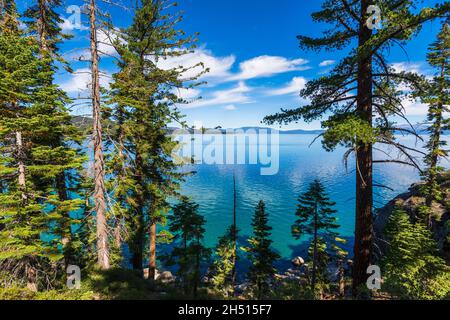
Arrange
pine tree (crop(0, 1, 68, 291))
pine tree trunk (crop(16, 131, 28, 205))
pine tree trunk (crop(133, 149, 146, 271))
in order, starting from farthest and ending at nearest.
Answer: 1. pine tree trunk (crop(133, 149, 146, 271))
2. pine tree trunk (crop(16, 131, 28, 205))
3. pine tree (crop(0, 1, 68, 291))

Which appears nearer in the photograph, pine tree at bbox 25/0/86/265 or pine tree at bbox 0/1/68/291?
pine tree at bbox 0/1/68/291

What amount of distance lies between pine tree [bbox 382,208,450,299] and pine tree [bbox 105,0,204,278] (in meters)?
14.1

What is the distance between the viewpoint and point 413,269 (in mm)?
12305

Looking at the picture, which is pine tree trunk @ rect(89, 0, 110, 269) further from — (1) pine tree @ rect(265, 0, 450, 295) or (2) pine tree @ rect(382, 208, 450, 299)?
(2) pine tree @ rect(382, 208, 450, 299)

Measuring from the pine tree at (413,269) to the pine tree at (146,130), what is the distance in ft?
46.4

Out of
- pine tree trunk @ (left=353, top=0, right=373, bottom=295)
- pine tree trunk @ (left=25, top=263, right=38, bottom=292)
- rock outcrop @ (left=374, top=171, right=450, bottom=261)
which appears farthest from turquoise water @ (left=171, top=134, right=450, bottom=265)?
pine tree trunk @ (left=25, top=263, right=38, bottom=292)

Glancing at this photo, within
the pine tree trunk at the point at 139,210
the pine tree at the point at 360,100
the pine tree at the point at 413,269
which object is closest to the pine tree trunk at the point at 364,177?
the pine tree at the point at 360,100

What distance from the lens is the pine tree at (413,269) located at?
11898 millimetres

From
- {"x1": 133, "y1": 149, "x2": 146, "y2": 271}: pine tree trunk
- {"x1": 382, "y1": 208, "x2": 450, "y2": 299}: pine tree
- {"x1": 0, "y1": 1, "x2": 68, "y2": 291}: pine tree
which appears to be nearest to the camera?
{"x1": 0, "y1": 1, "x2": 68, "y2": 291}: pine tree

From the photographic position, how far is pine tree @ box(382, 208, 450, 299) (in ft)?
39.0

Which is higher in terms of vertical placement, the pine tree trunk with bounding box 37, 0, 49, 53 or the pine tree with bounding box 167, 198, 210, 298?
the pine tree trunk with bounding box 37, 0, 49, 53

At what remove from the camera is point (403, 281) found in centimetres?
1297
